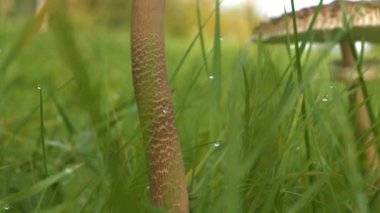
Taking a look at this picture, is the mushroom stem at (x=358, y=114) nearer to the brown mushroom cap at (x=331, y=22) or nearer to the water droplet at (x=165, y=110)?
the brown mushroom cap at (x=331, y=22)

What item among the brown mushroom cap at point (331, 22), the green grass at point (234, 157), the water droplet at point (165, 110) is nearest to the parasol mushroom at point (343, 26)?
the brown mushroom cap at point (331, 22)

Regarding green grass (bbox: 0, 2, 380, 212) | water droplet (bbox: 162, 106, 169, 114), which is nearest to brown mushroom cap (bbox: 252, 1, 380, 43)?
green grass (bbox: 0, 2, 380, 212)

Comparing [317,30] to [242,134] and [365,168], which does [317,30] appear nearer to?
[365,168]

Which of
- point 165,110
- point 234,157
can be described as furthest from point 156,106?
point 234,157

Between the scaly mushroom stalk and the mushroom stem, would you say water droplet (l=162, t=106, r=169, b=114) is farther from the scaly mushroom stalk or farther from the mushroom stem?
the mushroom stem

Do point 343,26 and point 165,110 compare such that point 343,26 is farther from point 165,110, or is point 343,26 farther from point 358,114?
point 165,110
